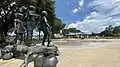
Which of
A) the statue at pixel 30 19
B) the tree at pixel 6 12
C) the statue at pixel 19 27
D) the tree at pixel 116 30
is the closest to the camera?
the statue at pixel 30 19

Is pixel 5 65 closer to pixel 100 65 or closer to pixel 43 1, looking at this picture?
pixel 100 65

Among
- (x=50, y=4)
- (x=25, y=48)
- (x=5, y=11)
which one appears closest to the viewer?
(x=25, y=48)

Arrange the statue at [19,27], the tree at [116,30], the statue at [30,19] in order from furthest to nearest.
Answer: the tree at [116,30]
the statue at [19,27]
the statue at [30,19]

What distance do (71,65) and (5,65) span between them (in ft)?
11.0

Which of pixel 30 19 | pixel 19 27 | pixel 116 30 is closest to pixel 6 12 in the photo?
pixel 19 27

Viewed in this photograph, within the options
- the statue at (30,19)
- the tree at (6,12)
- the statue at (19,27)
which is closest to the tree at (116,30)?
the tree at (6,12)

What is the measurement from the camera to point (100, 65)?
1106 centimetres

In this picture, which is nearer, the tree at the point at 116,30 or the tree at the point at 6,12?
the tree at the point at 6,12

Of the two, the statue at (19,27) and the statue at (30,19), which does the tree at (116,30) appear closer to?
the statue at (30,19)

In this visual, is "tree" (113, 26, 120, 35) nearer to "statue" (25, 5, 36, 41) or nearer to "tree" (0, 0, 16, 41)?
"tree" (0, 0, 16, 41)

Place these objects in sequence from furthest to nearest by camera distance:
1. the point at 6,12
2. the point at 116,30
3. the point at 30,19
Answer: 1. the point at 116,30
2. the point at 6,12
3. the point at 30,19

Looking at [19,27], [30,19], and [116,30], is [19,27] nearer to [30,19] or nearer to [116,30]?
[30,19]

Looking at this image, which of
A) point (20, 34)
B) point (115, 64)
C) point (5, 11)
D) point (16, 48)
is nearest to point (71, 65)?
point (115, 64)

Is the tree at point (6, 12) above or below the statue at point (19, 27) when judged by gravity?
above
